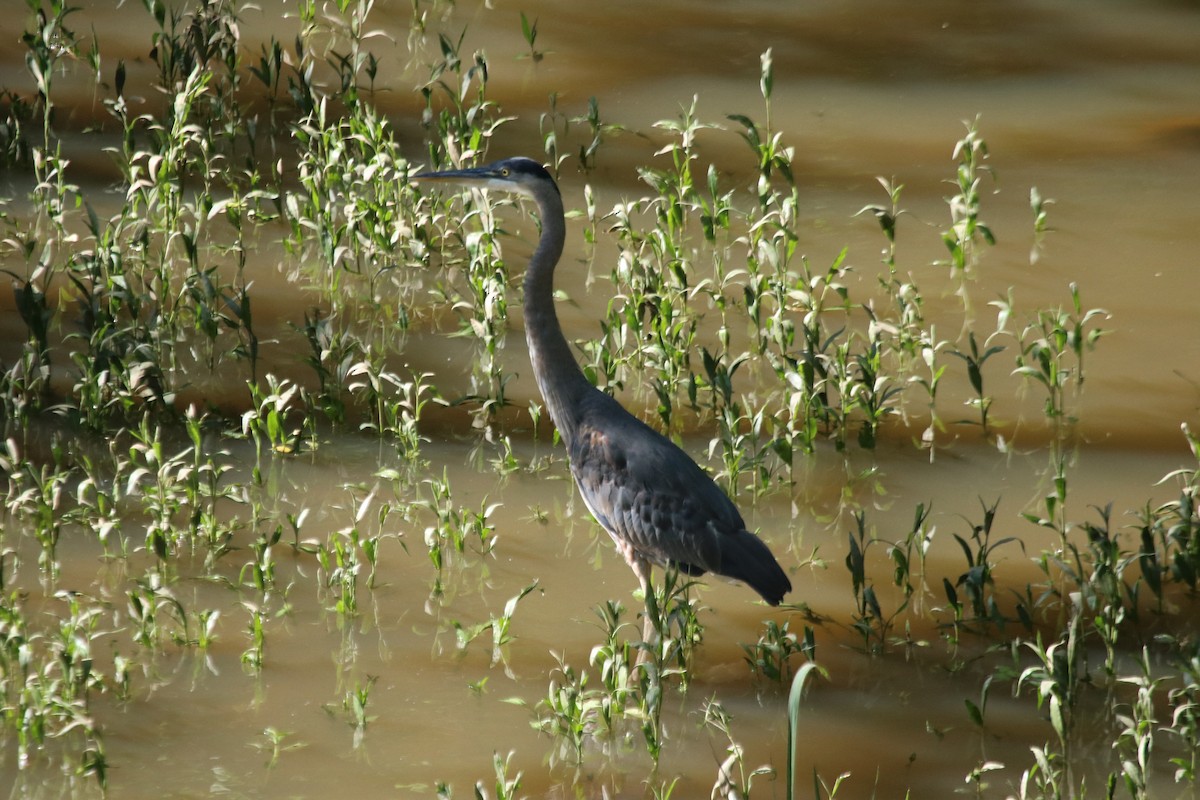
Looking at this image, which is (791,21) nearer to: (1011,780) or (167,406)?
(167,406)

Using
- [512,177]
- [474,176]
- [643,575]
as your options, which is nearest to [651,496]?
[643,575]

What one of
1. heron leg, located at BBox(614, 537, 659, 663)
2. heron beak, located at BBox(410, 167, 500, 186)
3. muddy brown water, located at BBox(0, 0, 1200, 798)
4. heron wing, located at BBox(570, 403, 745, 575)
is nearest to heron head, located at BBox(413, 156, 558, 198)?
heron beak, located at BBox(410, 167, 500, 186)

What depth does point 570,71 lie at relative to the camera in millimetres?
10586

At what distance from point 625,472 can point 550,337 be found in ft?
2.25

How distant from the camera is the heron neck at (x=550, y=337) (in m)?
6.14

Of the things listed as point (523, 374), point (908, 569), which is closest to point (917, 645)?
point (908, 569)

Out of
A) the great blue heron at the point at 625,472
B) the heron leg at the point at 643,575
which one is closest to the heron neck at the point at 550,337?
the great blue heron at the point at 625,472

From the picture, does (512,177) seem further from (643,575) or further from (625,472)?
(643,575)

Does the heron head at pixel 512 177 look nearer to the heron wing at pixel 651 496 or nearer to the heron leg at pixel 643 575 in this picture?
the heron wing at pixel 651 496

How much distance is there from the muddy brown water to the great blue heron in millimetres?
363

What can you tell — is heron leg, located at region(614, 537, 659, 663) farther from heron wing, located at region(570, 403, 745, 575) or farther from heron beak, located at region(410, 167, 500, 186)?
heron beak, located at region(410, 167, 500, 186)

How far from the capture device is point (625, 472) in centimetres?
580

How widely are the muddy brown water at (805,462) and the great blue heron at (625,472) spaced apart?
363mm

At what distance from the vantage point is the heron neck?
242 inches
